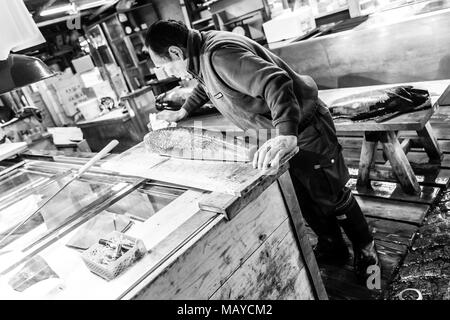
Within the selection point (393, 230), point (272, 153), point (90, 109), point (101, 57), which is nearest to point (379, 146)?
point (393, 230)

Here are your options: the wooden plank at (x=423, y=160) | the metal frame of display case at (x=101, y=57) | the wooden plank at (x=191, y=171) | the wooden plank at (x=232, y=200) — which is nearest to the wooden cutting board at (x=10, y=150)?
the wooden plank at (x=191, y=171)

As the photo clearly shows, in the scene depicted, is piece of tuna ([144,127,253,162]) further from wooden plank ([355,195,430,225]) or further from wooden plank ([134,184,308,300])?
wooden plank ([355,195,430,225])

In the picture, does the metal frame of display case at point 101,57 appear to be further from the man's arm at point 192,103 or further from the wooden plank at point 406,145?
the wooden plank at point 406,145

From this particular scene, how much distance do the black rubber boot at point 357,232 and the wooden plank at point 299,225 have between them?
72 cm

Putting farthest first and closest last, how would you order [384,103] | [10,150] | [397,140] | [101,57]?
[101,57] < [10,150] < [397,140] < [384,103]

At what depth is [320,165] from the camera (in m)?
2.52

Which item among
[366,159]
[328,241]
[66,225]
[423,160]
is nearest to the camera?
[66,225]

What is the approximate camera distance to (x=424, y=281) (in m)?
2.52

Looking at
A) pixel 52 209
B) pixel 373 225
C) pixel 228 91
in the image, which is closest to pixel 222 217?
pixel 228 91

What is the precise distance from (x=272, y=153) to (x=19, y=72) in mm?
1712

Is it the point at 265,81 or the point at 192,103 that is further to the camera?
the point at 192,103

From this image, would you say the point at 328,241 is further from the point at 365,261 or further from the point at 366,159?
the point at 366,159

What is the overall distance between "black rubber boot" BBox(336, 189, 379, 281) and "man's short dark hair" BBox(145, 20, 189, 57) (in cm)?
169
